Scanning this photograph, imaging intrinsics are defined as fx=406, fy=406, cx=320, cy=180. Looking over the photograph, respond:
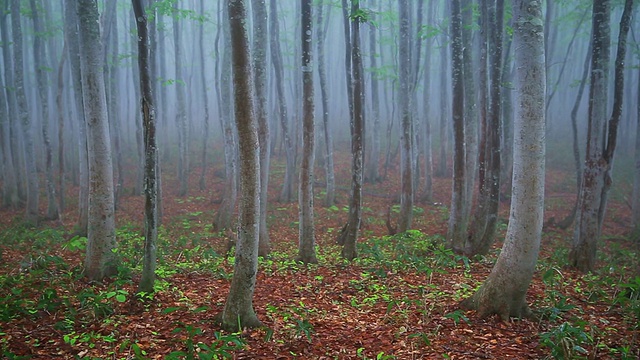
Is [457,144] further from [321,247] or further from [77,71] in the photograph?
[77,71]

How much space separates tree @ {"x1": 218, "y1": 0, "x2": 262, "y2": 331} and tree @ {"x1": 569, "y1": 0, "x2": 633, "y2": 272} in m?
6.53

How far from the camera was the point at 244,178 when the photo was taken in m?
5.06

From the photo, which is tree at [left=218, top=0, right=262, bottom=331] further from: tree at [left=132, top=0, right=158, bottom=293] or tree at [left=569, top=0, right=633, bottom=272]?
tree at [left=569, top=0, right=633, bottom=272]

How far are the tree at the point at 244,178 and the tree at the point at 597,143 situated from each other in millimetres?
6534

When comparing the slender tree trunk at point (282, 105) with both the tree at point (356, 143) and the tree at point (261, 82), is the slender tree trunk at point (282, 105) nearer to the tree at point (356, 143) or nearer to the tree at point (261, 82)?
the tree at point (261, 82)

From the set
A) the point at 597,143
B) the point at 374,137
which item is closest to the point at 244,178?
the point at 597,143

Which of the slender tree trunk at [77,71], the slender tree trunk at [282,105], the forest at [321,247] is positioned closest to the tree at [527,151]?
the forest at [321,247]

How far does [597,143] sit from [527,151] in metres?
3.88

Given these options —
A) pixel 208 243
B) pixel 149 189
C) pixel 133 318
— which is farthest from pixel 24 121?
pixel 133 318

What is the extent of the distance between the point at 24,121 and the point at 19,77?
4.44 ft

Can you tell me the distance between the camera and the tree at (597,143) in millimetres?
7742

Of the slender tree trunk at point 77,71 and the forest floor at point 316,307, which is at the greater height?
the slender tree trunk at point 77,71

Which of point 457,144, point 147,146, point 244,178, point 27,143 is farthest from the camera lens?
point 27,143

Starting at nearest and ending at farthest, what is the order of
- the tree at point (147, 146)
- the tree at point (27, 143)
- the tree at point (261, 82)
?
the tree at point (147, 146)
the tree at point (261, 82)
the tree at point (27, 143)
